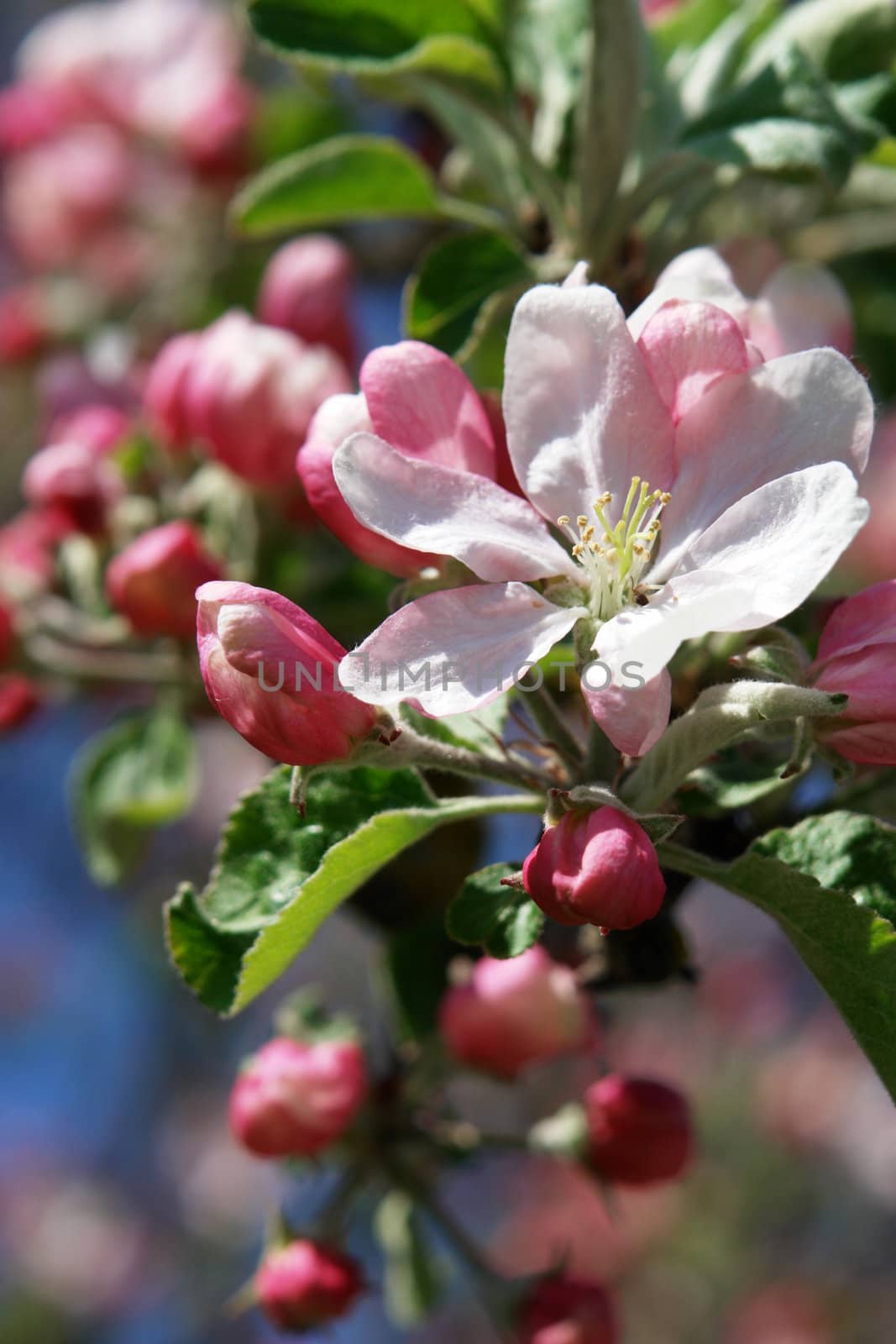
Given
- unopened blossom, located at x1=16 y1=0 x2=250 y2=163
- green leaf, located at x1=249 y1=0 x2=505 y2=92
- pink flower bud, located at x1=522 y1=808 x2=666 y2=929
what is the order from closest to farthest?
pink flower bud, located at x1=522 y1=808 x2=666 y2=929
green leaf, located at x1=249 y1=0 x2=505 y2=92
unopened blossom, located at x1=16 y1=0 x2=250 y2=163

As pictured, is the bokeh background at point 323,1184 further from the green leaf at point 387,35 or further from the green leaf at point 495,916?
the green leaf at point 495,916

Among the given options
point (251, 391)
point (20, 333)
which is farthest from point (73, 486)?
point (20, 333)

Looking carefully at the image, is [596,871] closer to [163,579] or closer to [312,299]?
[163,579]

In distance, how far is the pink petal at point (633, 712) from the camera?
0.84 m

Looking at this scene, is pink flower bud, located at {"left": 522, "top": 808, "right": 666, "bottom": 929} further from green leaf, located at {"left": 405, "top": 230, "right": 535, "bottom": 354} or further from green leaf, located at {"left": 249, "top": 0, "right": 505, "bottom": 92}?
green leaf, located at {"left": 249, "top": 0, "right": 505, "bottom": 92}

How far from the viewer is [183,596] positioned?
1443 millimetres

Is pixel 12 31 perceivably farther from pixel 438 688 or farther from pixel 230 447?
pixel 438 688

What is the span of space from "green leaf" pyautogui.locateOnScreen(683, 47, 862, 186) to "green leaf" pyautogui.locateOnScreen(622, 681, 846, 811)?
53 centimetres

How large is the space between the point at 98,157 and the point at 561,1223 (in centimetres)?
323

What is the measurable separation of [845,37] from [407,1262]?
4.54ft

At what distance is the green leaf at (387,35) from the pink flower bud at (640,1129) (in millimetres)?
979

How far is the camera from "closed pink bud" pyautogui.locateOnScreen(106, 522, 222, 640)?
1433mm

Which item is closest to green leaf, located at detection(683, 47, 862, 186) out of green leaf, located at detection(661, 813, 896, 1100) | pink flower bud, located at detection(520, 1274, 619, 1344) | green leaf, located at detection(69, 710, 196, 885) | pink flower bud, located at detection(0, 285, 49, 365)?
green leaf, located at detection(661, 813, 896, 1100)

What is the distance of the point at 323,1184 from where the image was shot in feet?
9.11
